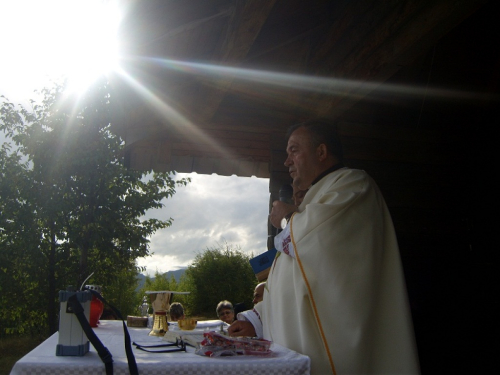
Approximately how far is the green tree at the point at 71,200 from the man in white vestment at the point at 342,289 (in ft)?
42.0

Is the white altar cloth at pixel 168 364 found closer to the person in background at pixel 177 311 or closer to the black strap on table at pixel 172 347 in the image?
the black strap on table at pixel 172 347

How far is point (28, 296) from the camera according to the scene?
14250 mm

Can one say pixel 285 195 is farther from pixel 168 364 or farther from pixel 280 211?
pixel 168 364

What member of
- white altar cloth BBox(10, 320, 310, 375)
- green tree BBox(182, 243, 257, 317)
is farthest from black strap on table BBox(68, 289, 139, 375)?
green tree BBox(182, 243, 257, 317)

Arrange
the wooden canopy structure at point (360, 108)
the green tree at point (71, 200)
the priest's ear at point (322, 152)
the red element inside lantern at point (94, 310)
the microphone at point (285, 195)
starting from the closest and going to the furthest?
the priest's ear at point (322, 152) < the red element inside lantern at point (94, 310) < the wooden canopy structure at point (360, 108) < the microphone at point (285, 195) < the green tree at point (71, 200)

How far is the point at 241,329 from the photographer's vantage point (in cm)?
196

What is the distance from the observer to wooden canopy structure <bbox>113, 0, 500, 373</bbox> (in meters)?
2.97

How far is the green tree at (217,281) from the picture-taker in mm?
12539

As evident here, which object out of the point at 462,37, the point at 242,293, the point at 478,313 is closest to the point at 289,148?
the point at 478,313

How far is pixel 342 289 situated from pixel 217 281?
1138 centimetres

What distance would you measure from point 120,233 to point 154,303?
40.9ft

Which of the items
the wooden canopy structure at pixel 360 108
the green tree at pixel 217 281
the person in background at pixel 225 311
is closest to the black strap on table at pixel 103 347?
the wooden canopy structure at pixel 360 108

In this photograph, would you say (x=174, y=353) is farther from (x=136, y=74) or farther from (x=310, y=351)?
(x=136, y=74)

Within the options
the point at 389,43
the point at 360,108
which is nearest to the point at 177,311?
the point at 389,43
